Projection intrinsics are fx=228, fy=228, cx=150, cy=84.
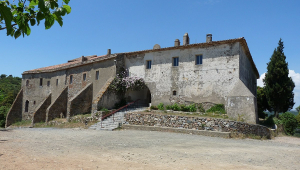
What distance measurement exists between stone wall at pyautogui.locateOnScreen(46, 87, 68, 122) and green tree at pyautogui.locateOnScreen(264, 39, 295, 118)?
23.1 metres

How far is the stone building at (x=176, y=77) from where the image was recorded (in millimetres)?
17172

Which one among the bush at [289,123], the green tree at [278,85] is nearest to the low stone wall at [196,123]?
the bush at [289,123]

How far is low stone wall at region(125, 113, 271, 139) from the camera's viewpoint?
1359cm

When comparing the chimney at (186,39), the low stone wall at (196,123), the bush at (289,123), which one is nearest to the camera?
the low stone wall at (196,123)

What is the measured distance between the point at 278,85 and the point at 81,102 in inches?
822

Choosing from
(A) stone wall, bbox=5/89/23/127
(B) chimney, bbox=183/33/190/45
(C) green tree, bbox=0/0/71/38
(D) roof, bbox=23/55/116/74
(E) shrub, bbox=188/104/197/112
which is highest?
(B) chimney, bbox=183/33/190/45

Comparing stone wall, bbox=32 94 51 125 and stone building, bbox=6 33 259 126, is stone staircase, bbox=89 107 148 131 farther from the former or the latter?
stone wall, bbox=32 94 51 125

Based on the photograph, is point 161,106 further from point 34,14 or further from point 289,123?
point 34,14

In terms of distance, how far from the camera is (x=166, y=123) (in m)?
15.6

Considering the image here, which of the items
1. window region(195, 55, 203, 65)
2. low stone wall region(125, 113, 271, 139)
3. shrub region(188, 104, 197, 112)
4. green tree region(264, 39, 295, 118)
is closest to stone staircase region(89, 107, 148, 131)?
low stone wall region(125, 113, 271, 139)

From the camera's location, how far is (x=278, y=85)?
24.7 metres

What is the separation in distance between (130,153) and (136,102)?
15.3m

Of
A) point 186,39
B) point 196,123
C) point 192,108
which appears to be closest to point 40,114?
point 192,108

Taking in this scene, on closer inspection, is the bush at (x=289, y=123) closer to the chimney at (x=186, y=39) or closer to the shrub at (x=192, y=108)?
the shrub at (x=192, y=108)
